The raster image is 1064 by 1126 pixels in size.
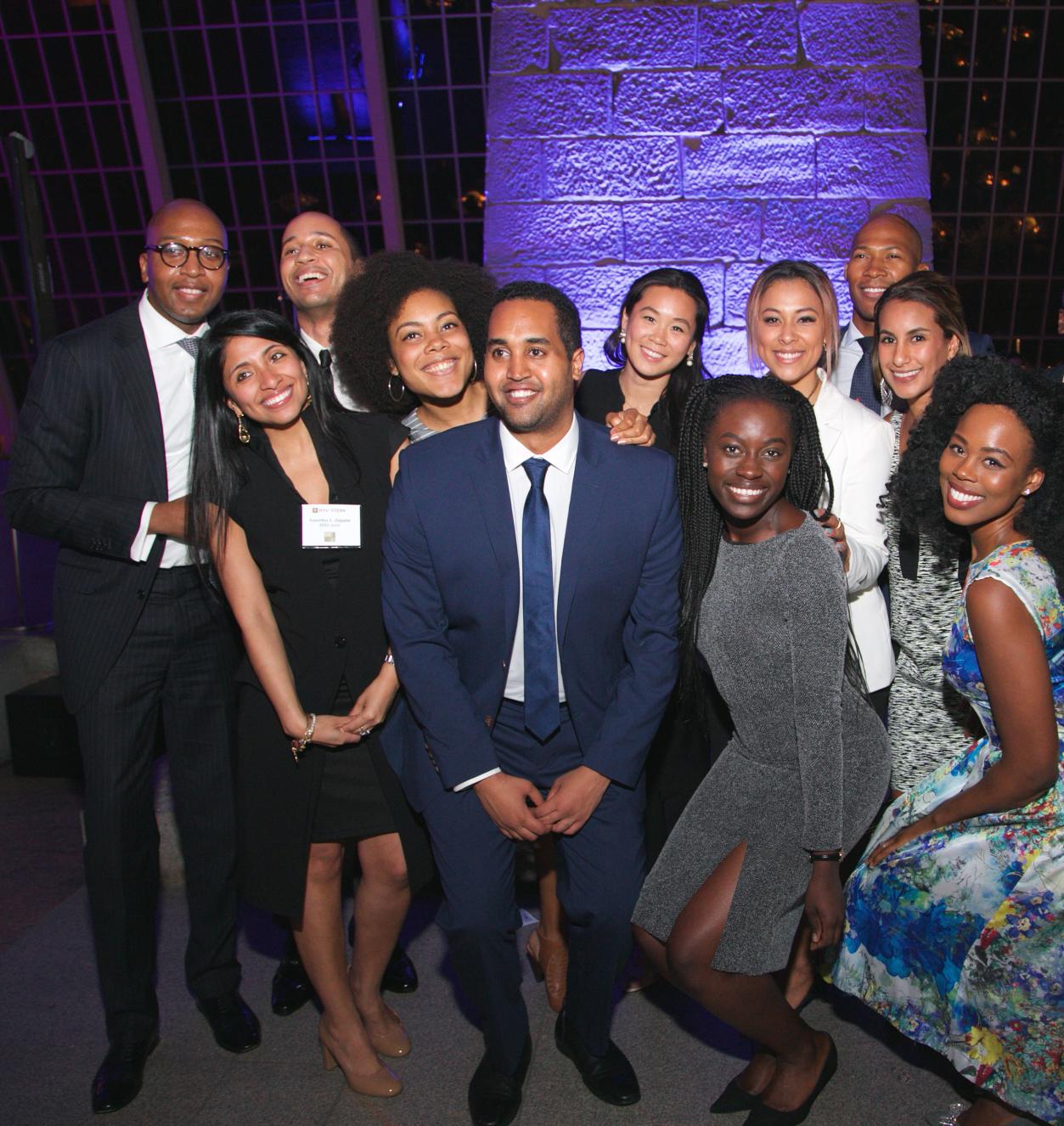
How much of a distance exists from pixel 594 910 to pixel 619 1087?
491 millimetres

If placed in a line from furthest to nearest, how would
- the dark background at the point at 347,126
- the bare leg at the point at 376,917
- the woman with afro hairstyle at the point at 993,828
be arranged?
1. the dark background at the point at 347,126
2. the bare leg at the point at 376,917
3. the woman with afro hairstyle at the point at 993,828

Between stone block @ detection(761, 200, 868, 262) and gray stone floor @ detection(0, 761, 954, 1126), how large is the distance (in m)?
2.90

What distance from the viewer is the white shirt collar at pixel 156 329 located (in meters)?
2.66

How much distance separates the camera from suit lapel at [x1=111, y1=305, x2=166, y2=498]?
8.46 ft

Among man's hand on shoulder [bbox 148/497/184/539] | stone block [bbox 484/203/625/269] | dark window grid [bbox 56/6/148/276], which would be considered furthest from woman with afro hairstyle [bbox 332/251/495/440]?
dark window grid [bbox 56/6/148/276]

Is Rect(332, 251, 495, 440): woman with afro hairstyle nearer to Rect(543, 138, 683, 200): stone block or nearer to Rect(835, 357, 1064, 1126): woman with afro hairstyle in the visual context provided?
Rect(543, 138, 683, 200): stone block

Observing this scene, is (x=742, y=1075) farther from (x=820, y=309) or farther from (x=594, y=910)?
(x=820, y=309)

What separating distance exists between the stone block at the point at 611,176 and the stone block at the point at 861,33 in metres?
0.71

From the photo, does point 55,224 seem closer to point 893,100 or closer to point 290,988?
point 893,100

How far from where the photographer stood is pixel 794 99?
12.9 feet

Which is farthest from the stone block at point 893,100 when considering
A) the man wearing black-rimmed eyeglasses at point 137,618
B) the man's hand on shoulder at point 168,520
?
the man's hand on shoulder at point 168,520

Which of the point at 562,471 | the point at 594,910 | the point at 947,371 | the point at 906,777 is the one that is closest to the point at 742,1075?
the point at 594,910

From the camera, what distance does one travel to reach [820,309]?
112 inches

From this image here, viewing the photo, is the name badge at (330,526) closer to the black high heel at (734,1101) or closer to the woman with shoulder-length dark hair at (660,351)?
the woman with shoulder-length dark hair at (660,351)
